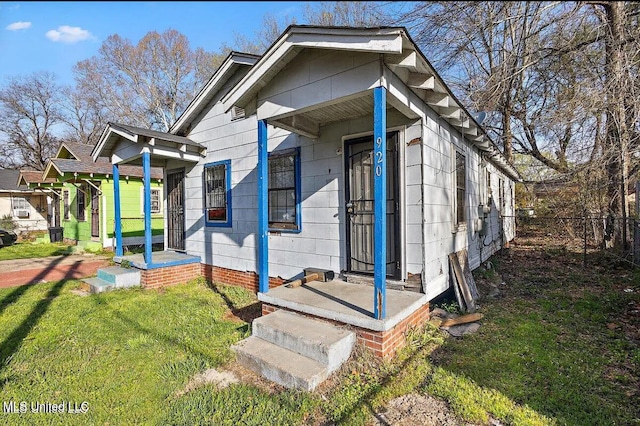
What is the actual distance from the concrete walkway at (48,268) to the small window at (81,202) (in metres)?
2.13

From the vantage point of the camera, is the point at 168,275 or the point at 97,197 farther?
the point at 97,197

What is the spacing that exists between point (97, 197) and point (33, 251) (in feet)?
9.81

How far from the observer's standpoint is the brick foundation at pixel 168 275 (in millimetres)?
6320

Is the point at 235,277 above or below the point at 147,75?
below

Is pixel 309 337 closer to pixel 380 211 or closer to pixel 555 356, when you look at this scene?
→ pixel 380 211

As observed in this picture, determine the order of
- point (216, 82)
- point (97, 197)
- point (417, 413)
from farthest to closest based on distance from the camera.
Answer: point (97, 197) < point (216, 82) < point (417, 413)

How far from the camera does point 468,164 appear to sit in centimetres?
651

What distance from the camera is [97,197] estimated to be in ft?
37.1

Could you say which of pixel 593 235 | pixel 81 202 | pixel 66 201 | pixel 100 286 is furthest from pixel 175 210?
pixel 593 235

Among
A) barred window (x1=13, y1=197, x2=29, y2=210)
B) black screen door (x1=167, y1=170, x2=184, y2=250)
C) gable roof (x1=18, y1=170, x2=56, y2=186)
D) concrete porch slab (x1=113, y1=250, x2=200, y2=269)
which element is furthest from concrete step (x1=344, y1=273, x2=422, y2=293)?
barred window (x1=13, y1=197, x2=29, y2=210)

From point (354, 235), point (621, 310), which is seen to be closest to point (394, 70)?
point (354, 235)

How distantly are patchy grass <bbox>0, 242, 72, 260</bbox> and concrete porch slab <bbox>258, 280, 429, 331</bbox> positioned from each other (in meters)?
10.7

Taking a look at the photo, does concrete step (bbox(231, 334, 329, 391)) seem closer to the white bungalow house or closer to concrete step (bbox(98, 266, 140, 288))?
the white bungalow house

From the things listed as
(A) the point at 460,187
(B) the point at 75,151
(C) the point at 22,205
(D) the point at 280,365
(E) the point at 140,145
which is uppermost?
(B) the point at 75,151
